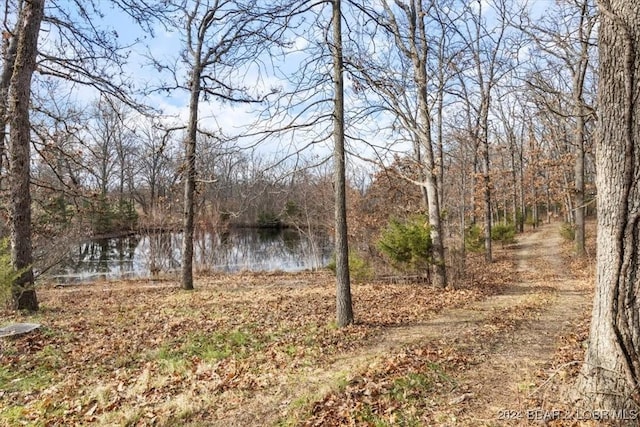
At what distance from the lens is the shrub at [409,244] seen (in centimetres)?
944

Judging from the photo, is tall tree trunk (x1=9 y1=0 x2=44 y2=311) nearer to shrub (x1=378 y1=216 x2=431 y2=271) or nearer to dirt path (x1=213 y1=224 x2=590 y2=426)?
dirt path (x1=213 y1=224 x2=590 y2=426)

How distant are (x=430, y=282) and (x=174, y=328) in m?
6.76

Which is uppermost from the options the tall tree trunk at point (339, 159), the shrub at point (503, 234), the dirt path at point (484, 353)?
the tall tree trunk at point (339, 159)

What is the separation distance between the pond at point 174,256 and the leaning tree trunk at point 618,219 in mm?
14562

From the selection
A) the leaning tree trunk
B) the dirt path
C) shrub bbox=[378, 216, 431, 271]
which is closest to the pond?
shrub bbox=[378, 216, 431, 271]

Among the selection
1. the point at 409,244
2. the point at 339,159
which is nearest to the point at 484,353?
the point at 339,159

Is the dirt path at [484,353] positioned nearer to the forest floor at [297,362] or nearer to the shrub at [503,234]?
the forest floor at [297,362]

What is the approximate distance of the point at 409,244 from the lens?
9.44 meters

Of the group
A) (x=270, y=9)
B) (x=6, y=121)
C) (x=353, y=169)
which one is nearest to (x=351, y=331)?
(x=353, y=169)

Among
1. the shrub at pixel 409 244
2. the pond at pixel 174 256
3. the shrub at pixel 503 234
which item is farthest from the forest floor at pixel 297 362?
the shrub at pixel 503 234

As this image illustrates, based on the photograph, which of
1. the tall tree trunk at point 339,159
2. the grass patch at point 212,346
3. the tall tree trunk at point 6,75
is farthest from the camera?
the tall tree trunk at point 6,75

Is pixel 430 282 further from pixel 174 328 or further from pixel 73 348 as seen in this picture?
pixel 73 348

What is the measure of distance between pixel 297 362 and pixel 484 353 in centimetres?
241

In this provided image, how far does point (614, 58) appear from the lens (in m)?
2.73
